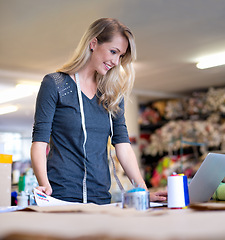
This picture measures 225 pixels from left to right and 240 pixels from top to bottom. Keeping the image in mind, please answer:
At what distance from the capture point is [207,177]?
4.46 feet

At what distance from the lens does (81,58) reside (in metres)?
1.57

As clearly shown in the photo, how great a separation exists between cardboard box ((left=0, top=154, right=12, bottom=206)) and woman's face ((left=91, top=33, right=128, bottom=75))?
1142mm

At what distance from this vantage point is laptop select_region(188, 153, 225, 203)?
1.35m

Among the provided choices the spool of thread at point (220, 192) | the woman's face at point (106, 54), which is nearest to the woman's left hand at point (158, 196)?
the spool of thread at point (220, 192)

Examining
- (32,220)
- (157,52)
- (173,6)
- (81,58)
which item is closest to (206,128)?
(157,52)

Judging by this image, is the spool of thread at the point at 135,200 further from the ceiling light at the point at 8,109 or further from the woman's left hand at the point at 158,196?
the ceiling light at the point at 8,109

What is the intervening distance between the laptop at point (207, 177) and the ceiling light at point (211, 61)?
12.7 feet

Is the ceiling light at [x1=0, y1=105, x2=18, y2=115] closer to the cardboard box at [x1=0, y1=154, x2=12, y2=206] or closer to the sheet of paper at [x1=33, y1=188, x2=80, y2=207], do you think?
the cardboard box at [x1=0, y1=154, x2=12, y2=206]

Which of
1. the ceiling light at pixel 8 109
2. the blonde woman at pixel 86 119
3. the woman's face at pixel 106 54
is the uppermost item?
the ceiling light at pixel 8 109

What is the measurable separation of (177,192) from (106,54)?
0.69m

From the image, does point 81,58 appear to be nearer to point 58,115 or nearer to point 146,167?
point 58,115

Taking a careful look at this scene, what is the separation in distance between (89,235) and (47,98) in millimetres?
918

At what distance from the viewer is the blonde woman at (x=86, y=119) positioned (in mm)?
1407

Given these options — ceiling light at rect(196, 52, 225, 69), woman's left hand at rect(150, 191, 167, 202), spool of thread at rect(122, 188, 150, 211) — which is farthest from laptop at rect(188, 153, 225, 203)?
ceiling light at rect(196, 52, 225, 69)
